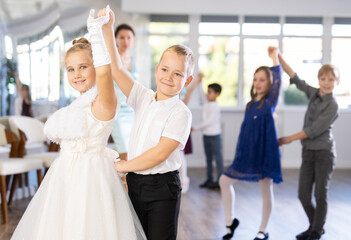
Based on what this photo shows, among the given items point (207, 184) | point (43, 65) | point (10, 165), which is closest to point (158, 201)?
point (10, 165)

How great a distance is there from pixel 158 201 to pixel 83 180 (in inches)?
12.4

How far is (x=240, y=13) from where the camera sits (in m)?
8.28

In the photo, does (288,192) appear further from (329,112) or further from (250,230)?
(329,112)

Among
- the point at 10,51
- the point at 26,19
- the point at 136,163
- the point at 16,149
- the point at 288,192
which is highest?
the point at 26,19

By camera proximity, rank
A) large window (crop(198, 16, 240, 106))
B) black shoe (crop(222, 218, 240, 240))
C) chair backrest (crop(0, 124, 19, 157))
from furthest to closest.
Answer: large window (crop(198, 16, 240, 106)) → chair backrest (crop(0, 124, 19, 157)) → black shoe (crop(222, 218, 240, 240))

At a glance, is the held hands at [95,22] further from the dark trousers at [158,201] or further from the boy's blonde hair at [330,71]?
A: the boy's blonde hair at [330,71]

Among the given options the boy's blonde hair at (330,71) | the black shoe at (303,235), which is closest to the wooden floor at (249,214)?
the black shoe at (303,235)

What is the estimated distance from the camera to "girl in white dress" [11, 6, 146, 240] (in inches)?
67.9

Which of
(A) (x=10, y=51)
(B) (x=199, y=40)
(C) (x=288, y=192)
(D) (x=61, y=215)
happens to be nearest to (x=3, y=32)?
(A) (x=10, y=51)

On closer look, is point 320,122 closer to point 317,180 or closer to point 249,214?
point 317,180

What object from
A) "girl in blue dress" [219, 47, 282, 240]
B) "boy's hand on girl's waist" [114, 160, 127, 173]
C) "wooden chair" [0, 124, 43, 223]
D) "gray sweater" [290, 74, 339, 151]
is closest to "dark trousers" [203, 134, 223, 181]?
"wooden chair" [0, 124, 43, 223]

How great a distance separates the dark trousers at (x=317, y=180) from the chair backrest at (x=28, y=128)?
2.78 meters

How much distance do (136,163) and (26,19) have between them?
5238mm

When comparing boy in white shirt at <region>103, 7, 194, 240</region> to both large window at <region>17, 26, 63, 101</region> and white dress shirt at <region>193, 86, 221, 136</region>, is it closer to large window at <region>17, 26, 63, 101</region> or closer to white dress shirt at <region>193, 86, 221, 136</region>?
white dress shirt at <region>193, 86, 221, 136</region>
